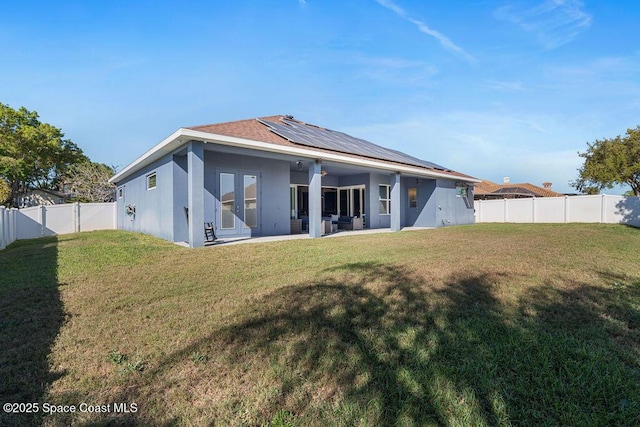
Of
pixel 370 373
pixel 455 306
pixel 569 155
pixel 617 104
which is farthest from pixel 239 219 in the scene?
pixel 569 155

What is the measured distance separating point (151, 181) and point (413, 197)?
1412 centimetres

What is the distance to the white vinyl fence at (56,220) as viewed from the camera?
12773 millimetres

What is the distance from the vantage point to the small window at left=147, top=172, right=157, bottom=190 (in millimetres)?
12189

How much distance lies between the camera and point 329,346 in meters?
2.96

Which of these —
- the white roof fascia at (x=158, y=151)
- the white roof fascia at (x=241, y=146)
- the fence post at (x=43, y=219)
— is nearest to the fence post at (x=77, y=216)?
the fence post at (x=43, y=219)

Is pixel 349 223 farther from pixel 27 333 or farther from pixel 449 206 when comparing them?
pixel 27 333

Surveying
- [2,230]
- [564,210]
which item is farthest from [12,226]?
[564,210]

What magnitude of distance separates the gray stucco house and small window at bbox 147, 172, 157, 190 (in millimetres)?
40

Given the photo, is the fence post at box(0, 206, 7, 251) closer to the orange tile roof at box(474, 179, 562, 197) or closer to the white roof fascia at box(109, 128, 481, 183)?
the white roof fascia at box(109, 128, 481, 183)

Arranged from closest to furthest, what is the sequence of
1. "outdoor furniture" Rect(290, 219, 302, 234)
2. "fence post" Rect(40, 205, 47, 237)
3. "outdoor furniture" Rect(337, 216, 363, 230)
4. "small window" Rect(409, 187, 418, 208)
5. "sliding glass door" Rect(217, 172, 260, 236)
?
"sliding glass door" Rect(217, 172, 260, 236)
"outdoor furniture" Rect(290, 219, 302, 234)
"fence post" Rect(40, 205, 47, 237)
"outdoor furniture" Rect(337, 216, 363, 230)
"small window" Rect(409, 187, 418, 208)

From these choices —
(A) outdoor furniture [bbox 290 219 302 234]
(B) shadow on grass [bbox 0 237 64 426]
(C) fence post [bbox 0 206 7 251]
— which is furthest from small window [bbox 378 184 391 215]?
(C) fence post [bbox 0 206 7 251]

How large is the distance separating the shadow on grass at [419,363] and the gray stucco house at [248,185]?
645 cm

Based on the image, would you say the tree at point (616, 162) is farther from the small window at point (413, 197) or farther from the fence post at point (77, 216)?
the fence post at point (77, 216)

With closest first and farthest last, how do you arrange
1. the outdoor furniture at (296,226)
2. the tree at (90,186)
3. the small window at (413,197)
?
the outdoor furniture at (296,226)
the small window at (413,197)
the tree at (90,186)
